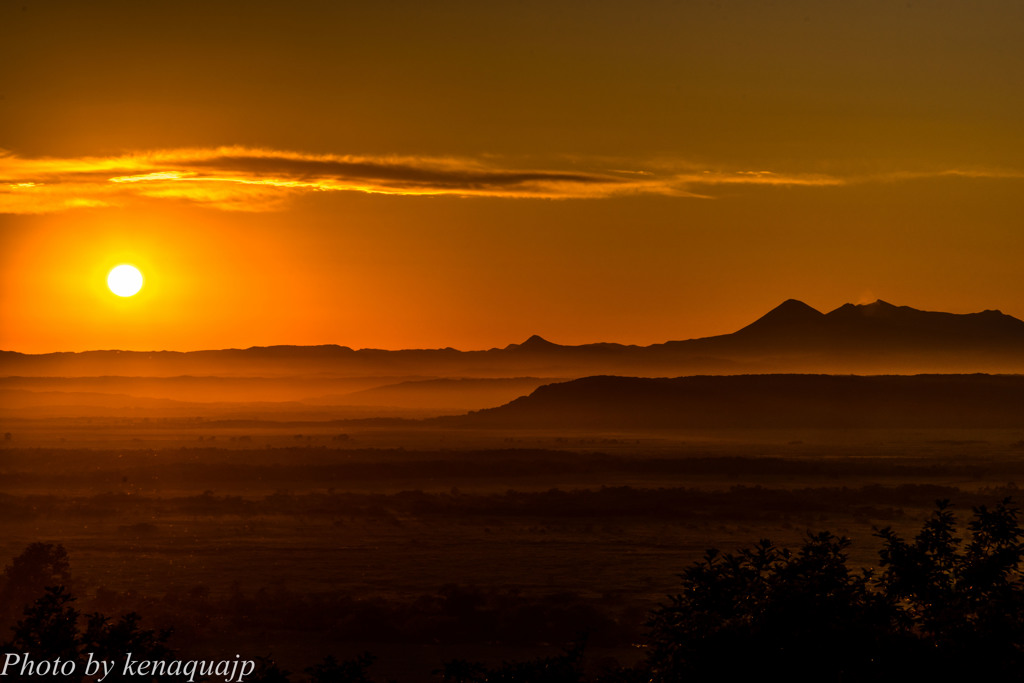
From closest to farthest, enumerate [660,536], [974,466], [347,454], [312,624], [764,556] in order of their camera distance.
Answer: [764,556]
[312,624]
[660,536]
[974,466]
[347,454]

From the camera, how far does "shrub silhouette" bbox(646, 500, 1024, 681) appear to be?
47.4 feet

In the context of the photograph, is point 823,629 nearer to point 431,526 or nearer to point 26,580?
point 26,580

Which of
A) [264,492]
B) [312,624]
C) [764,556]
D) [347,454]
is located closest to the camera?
[764,556]

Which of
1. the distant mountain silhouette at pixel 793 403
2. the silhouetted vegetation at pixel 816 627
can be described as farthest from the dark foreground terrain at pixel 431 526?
the distant mountain silhouette at pixel 793 403

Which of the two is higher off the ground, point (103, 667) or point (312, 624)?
point (103, 667)

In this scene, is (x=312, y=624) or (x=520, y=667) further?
(x=312, y=624)

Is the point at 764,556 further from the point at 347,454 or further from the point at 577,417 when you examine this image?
the point at 577,417

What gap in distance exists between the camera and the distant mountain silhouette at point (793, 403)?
17712 cm

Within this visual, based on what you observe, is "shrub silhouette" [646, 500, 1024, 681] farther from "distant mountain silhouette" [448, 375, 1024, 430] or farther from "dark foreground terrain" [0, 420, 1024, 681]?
"distant mountain silhouette" [448, 375, 1024, 430]

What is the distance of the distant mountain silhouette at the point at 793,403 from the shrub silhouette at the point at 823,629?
161 meters

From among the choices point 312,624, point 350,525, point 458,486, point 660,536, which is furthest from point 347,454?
point 312,624

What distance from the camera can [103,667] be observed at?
Answer: 15.1 meters

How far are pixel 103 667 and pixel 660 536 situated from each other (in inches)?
1801

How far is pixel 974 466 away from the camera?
101625mm
